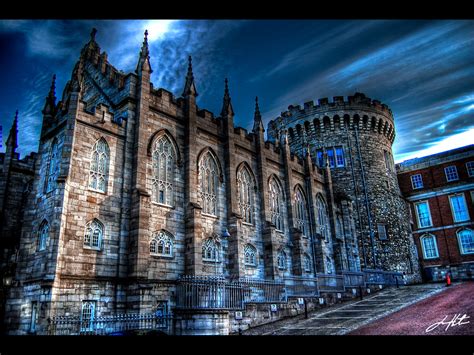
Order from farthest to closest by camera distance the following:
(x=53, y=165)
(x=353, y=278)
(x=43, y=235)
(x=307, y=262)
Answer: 1. (x=307, y=262)
2. (x=353, y=278)
3. (x=53, y=165)
4. (x=43, y=235)

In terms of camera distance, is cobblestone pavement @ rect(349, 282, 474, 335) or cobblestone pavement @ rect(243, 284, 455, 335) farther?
cobblestone pavement @ rect(243, 284, 455, 335)

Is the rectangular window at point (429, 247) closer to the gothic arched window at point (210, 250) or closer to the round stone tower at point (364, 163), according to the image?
the round stone tower at point (364, 163)

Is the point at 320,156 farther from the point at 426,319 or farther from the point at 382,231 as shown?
the point at 426,319

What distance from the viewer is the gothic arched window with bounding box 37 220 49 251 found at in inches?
667

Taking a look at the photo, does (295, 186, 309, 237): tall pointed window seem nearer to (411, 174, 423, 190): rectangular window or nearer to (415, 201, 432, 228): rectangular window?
(415, 201, 432, 228): rectangular window

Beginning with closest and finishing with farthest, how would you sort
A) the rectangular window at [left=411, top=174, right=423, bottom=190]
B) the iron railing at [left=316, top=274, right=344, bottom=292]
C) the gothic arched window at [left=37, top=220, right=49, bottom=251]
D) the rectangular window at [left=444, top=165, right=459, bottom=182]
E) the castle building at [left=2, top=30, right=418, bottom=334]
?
the castle building at [left=2, top=30, right=418, bottom=334] < the gothic arched window at [left=37, top=220, right=49, bottom=251] < the iron railing at [left=316, top=274, right=344, bottom=292] < the rectangular window at [left=444, top=165, right=459, bottom=182] < the rectangular window at [left=411, top=174, right=423, bottom=190]

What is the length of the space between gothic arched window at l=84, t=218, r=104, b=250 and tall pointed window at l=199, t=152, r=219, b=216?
707cm

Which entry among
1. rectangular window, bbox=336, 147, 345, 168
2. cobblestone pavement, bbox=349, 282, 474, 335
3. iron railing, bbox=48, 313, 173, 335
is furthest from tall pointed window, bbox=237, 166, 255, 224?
rectangular window, bbox=336, 147, 345, 168

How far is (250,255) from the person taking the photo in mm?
25703

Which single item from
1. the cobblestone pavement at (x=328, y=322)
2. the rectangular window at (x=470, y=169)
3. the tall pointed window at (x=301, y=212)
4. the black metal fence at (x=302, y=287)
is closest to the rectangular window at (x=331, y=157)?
the tall pointed window at (x=301, y=212)

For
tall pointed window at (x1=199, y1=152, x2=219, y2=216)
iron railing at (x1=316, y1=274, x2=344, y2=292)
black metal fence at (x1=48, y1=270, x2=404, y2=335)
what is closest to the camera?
black metal fence at (x1=48, y1=270, x2=404, y2=335)

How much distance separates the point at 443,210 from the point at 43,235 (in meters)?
39.7

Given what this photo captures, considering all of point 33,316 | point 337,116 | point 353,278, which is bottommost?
point 33,316

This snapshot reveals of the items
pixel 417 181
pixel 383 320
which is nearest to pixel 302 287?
pixel 383 320
